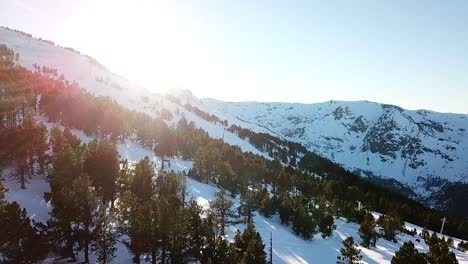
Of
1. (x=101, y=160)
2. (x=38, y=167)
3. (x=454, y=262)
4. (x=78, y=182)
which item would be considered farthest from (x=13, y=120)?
(x=454, y=262)

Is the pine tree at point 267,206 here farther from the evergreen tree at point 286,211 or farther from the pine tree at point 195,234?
the pine tree at point 195,234

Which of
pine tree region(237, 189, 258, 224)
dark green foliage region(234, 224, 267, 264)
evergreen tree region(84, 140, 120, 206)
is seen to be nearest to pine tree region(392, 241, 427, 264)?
dark green foliage region(234, 224, 267, 264)

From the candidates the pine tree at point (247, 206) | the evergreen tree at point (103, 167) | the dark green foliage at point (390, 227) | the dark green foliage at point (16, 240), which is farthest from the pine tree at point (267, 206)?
the dark green foliage at point (16, 240)

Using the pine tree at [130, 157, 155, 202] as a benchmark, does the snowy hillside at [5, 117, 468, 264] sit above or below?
below

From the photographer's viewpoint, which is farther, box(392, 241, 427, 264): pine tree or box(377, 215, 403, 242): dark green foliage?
box(377, 215, 403, 242): dark green foliage

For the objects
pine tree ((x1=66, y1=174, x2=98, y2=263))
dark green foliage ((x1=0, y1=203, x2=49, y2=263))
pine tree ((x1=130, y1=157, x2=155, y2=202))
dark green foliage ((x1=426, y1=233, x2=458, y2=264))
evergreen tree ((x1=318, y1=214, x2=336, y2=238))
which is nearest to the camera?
dark green foliage ((x1=0, y1=203, x2=49, y2=263))

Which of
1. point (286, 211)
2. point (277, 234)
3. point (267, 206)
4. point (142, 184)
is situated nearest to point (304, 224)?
point (286, 211)

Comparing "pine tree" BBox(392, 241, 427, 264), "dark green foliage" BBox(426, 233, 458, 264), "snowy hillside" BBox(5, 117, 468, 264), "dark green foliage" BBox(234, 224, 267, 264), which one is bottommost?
"snowy hillside" BBox(5, 117, 468, 264)

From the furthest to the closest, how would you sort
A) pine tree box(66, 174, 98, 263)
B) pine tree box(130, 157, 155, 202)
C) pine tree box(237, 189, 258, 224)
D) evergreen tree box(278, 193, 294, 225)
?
evergreen tree box(278, 193, 294, 225), pine tree box(237, 189, 258, 224), pine tree box(130, 157, 155, 202), pine tree box(66, 174, 98, 263)

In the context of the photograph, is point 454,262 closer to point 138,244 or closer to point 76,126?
point 138,244

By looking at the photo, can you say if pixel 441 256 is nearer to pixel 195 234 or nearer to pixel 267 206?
Result: pixel 195 234

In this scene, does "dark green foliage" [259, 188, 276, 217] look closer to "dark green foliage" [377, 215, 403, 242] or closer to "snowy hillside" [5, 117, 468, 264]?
"snowy hillside" [5, 117, 468, 264]
